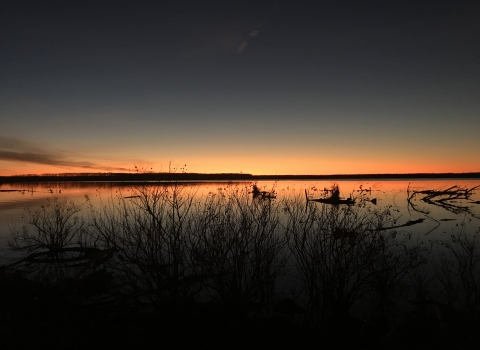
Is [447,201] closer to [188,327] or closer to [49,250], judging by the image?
[188,327]

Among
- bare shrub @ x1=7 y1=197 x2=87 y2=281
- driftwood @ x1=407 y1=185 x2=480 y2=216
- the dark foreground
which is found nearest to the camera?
the dark foreground

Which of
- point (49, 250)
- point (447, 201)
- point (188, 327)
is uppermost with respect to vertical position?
point (447, 201)

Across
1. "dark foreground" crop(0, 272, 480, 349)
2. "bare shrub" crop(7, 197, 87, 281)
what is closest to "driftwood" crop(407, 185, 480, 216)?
"dark foreground" crop(0, 272, 480, 349)

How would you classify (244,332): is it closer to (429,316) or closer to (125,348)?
(125,348)

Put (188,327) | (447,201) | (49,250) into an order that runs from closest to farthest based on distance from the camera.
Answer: (188,327), (49,250), (447,201)

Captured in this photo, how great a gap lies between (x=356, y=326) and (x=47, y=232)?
1388cm

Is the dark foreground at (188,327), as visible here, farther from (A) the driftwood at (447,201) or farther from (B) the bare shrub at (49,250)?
(A) the driftwood at (447,201)

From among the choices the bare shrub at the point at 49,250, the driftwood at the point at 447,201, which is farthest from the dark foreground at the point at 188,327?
the driftwood at the point at 447,201

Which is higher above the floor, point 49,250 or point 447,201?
point 447,201

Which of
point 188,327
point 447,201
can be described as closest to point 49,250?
point 188,327

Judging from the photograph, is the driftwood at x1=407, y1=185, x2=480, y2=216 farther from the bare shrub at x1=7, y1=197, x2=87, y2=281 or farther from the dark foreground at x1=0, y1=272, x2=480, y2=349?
the bare shrub at x1=7, y1=197, x2=87, y2=281

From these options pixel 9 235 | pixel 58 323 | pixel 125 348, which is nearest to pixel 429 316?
pixel 125 348

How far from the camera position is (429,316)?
275 inches

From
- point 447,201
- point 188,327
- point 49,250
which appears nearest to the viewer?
point 188,327
